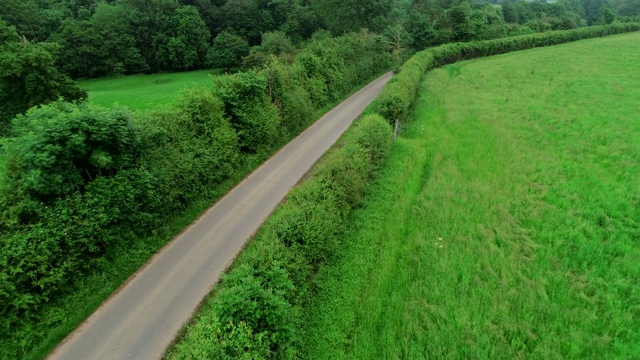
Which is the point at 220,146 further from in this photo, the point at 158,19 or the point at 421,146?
the point at 158,19

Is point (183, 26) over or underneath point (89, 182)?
over

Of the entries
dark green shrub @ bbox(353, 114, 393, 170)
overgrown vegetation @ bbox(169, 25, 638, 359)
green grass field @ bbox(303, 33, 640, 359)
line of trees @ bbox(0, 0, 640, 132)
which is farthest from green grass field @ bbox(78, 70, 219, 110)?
green grass field @ bbox(303, 33, 640, 359)

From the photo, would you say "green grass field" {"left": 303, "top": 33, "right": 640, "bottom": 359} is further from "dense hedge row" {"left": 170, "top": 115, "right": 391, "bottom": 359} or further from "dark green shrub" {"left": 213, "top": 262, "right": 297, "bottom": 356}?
"dark green shrub" {"left": 213, "top": 262, "right": 297, "bottom": 356}

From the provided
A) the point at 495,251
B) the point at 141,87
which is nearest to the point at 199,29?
the point at 141,87

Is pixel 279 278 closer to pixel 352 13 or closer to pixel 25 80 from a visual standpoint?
pixel 25 80

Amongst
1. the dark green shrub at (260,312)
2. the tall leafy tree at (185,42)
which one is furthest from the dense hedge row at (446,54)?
the tall leafy tree at (185,42)

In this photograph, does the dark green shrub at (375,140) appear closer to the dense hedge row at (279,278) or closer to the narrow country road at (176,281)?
the dense hedge row at (279,278)

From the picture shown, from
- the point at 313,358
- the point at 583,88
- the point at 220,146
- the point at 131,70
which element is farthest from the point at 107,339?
the point at 131,70
